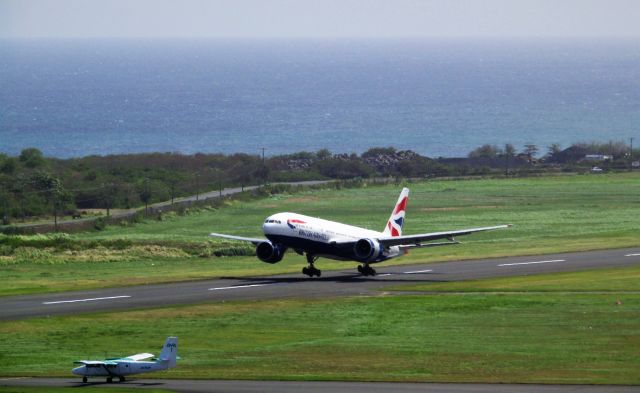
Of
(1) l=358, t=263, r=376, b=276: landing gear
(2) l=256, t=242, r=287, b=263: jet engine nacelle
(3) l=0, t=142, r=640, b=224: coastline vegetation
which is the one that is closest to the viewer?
(2) l=256, t=242, r=287, b=263: jet engine nacelle

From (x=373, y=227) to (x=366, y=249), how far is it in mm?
35497

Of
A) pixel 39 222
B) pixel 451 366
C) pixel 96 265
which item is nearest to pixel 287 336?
pixel 451 366

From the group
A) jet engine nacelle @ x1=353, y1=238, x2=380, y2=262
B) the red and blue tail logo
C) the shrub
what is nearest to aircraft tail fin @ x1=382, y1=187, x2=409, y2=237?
Result: jet engine nacelle @ x1=353, y1=238, x2=380, y2=262

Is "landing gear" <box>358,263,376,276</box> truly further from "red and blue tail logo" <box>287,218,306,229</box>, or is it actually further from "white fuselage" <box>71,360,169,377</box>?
"white fuselage" <box>71,360,169,377</box>

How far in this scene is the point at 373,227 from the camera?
113625 millimetres

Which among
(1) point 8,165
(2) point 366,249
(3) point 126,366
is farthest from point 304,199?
(3) point 126,366

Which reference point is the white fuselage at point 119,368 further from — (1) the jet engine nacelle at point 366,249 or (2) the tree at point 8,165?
(2) the tree at point 8,165

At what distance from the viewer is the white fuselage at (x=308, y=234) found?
7844 cm

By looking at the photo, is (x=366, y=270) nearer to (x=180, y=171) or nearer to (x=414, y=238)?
(x=414, y=238)

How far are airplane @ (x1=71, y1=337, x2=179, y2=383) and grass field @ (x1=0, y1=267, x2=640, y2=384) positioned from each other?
1893mm

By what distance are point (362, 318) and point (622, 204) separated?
70.6 metres

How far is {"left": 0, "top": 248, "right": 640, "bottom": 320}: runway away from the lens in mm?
69375

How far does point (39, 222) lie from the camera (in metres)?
120

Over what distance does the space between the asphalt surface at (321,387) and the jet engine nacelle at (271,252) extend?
98.0 ft
